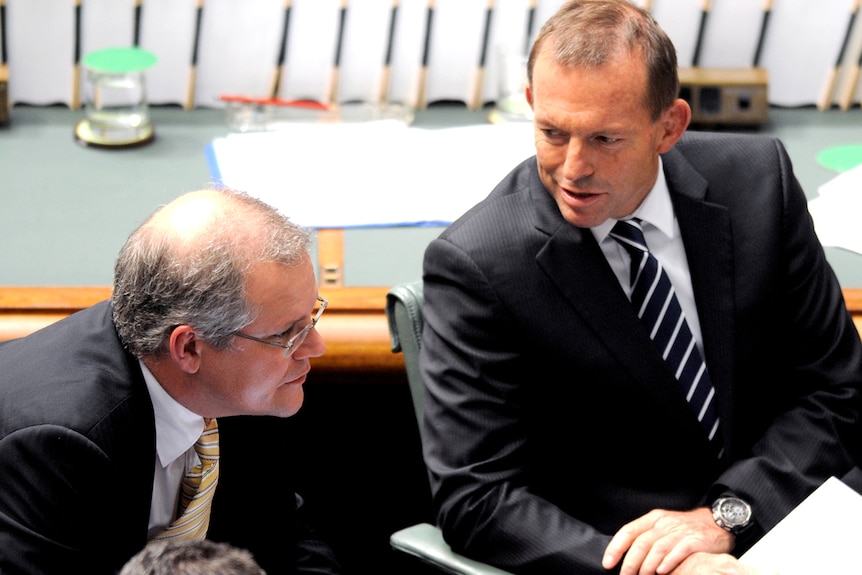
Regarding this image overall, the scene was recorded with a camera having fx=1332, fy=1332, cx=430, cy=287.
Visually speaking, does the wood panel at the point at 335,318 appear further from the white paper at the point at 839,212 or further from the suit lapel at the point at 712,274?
the white paper at the point at 839,212

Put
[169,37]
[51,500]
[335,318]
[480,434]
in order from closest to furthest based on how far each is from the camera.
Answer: [51,500]
[480,434]
[335,318]
[169,37]

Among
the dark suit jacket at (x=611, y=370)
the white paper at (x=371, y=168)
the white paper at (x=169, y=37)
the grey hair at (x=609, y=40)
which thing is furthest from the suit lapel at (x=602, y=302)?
the white paper at (x=169, y=37)

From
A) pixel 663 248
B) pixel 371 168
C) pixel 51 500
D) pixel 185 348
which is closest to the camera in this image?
pixel 51 500

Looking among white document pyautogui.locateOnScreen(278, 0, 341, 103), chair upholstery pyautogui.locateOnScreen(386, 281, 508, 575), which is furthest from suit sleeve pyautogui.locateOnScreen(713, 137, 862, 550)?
white document pyautogui.locateOnScreen(278, 0, 341, 103)

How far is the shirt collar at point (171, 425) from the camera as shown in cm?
187

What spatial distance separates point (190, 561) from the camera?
1.36 metres

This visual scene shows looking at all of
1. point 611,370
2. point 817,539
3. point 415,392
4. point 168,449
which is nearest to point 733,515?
point 817,539

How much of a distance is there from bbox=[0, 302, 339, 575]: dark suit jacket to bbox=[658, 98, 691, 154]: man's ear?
0.86 m

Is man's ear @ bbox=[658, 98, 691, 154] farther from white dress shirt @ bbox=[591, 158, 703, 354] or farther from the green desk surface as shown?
the green desk surface

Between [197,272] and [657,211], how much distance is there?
2.55 ft

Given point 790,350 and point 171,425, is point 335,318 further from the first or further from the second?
point 790,350

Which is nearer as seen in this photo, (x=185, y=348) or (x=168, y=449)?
(x=185, y=348)

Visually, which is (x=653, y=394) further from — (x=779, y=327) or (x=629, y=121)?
(x=629, y=121)

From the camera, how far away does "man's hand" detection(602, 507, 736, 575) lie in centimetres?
194
